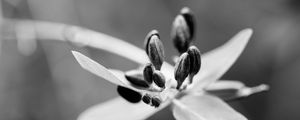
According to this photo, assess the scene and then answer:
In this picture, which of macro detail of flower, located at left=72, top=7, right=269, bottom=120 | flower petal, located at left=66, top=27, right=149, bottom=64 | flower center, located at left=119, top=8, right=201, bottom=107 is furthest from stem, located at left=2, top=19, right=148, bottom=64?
flower center, located at left=119, top=8, right=201, bottom=107

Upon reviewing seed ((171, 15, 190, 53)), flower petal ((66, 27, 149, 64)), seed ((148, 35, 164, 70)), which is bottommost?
seed ((148, 35, 164, 70))

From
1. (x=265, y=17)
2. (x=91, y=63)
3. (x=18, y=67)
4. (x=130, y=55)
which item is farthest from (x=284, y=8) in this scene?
(x=91, y=63)

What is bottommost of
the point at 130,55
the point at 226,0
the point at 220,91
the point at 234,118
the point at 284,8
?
the point at 234,118

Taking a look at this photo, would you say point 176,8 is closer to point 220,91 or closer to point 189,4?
Result: point 189,4

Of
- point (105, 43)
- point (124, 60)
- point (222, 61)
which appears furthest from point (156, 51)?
point (124, 60)

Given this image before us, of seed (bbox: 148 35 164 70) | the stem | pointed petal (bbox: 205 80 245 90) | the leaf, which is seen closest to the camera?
the leaf

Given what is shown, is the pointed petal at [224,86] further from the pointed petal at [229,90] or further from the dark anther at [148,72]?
the dark anther at [148,72]

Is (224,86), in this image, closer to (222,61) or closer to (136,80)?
(222,61)

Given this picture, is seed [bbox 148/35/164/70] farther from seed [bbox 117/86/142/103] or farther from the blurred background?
the blurred background
